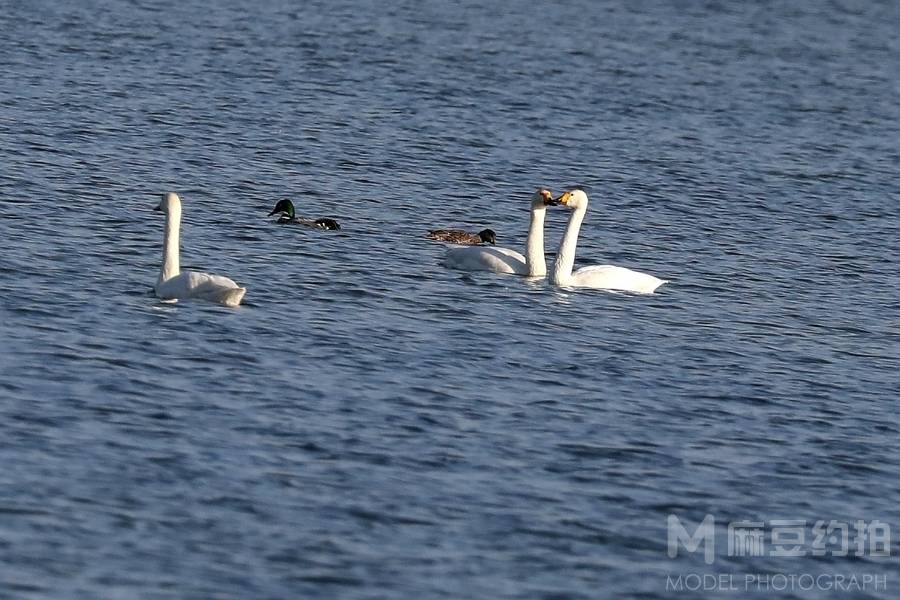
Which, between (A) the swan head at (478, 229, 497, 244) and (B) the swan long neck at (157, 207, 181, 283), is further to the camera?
(A) the swan head at (478, 229, 497, 244)

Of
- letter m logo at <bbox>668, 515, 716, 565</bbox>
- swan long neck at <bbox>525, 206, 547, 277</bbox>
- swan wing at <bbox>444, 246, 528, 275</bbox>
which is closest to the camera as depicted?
letter m logo at <bbox>668, 515, 716, 565</bbox>

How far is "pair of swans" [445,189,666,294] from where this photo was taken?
2250cm

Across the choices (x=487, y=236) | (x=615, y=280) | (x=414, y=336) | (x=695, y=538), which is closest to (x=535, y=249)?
(x=615, y=280)

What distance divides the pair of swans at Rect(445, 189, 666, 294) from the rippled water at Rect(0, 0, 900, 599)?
8.1 inches

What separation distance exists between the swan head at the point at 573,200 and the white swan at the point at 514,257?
0.43 feet

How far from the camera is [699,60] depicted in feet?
164

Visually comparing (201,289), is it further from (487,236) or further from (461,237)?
(487,236)

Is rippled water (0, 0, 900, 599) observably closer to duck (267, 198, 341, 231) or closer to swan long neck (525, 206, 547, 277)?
duck (267, 198, 341, 231)

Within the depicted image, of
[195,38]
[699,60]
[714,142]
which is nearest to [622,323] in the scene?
[714,142]

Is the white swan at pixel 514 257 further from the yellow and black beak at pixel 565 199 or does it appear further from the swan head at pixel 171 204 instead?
the swan head at pixel 171 204

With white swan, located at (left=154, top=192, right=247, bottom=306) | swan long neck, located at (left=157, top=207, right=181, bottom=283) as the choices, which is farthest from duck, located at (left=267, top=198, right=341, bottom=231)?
swan long neck, located at (left=157, top=207, right=181, bottom=283)

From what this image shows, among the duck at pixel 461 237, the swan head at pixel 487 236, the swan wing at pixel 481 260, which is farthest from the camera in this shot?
the swan head at pixel 487 236

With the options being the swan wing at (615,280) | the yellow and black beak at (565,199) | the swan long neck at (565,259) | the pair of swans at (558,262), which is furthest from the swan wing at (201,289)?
the yellow and black beak at (565,199)

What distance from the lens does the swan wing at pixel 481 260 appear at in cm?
2312
